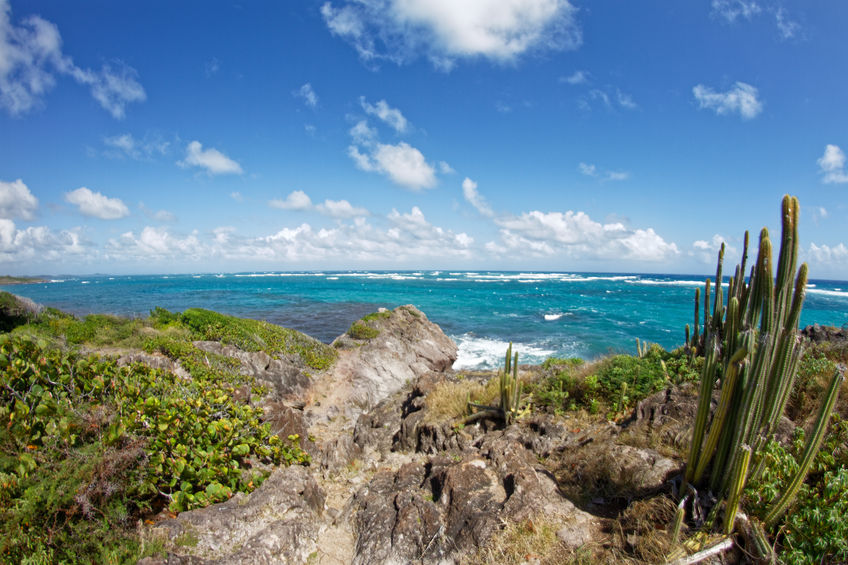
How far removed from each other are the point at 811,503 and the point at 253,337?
13916 mm

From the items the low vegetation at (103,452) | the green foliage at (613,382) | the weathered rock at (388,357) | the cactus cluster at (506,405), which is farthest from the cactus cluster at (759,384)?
the weathered rock at (388,357)

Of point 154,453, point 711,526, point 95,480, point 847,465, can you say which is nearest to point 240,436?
point 154,453

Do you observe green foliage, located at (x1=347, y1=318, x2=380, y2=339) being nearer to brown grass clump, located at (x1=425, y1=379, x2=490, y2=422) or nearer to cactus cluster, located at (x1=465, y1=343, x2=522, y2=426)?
brown grass clump, located at (x1=425, y1=379, x2=490, y2=422)

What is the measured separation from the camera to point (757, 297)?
4.03 metres

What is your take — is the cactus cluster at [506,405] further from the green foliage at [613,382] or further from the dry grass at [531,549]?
the dry grass at [531,549]

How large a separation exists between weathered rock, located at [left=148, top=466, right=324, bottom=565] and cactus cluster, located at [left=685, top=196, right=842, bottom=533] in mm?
4462

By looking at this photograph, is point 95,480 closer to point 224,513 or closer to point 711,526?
point 224,513

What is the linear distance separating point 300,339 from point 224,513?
38.8ft

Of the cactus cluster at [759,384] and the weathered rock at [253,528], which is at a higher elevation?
the cactus cluster at [759,384]

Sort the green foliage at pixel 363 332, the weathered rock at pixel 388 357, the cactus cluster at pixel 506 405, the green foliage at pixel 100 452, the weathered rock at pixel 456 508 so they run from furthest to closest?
the green foliage at pixel 363 332 < the weathered rock at pixel 388 357 < the cactus cluster at pixel 506 405 < the weathered rock at pixel 456 508 < the green foliage at pixel 100 452

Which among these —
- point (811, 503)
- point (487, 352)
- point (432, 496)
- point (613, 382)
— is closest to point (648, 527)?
point (811, 503)

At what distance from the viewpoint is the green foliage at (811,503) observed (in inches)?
124

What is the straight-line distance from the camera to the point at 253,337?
1349 cm

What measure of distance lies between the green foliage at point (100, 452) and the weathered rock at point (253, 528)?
26cm
